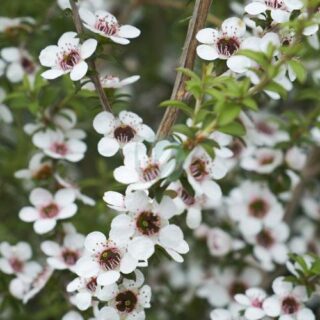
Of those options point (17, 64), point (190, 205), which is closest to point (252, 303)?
point (190, 205)

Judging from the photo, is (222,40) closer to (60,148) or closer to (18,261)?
(60,148)

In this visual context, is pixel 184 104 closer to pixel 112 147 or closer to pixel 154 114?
pixel 112 147

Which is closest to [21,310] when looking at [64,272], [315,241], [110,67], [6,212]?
[64,272]

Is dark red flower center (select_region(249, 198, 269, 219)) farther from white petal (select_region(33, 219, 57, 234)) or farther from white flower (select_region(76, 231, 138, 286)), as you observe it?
white flower (select_region(76, 231, 138, 286))

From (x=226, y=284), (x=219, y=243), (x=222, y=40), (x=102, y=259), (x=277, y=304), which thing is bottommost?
(x=226, y=284)

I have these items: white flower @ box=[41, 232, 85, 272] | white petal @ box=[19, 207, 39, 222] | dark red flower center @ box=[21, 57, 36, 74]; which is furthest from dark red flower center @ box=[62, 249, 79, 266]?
dark red flower center @ box=[21, 57, 36, 74]

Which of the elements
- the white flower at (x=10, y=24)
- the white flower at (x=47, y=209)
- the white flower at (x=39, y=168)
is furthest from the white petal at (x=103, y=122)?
the white flower at (x=10, y=24)
